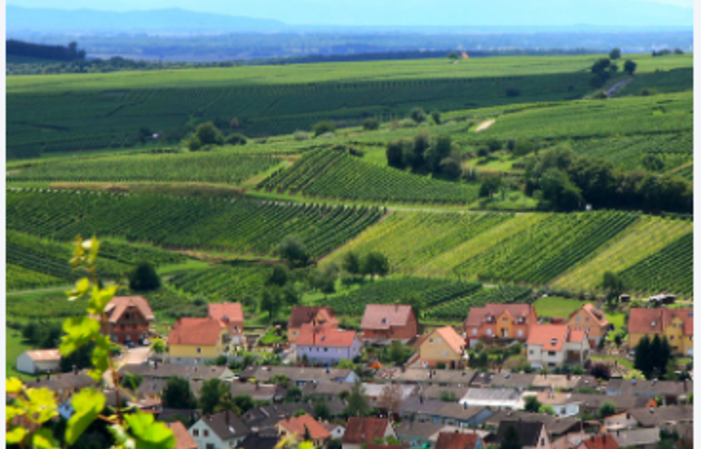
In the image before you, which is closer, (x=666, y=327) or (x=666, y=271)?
(x=666, y=327)

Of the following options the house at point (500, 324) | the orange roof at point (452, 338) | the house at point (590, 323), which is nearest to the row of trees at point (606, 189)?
the house at point (590, 323)

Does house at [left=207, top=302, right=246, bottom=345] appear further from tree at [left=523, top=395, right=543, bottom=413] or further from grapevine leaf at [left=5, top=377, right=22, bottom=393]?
grapevine leaf at [left=5, top=377, right=22, bottom=393]

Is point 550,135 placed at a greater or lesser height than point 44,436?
lesser

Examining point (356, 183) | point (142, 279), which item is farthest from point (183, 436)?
point (356, 183)

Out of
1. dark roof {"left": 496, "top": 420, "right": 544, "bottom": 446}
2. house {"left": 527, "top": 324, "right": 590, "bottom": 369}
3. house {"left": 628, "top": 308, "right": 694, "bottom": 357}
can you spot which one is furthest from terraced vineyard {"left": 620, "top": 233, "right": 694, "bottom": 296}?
dark roof {"left": 496, "top": 420, "right": 544, "bottom": 446}

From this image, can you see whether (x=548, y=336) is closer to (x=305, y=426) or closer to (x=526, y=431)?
(x=526, y=431)

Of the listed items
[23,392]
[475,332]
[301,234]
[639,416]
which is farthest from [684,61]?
[23,392]

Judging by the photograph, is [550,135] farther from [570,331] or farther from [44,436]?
[44,436]

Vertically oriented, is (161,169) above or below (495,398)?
below
